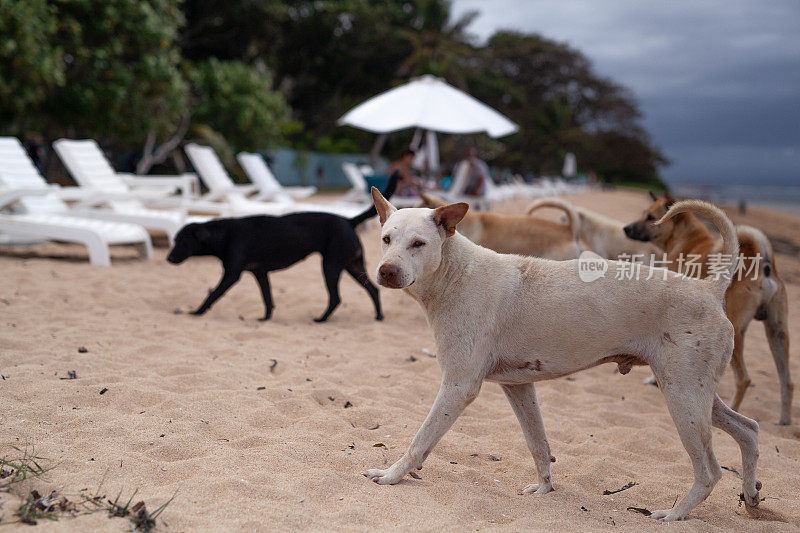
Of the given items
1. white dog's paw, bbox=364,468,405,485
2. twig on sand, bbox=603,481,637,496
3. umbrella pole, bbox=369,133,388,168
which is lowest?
twig on sand, bbox=603,481,637,496

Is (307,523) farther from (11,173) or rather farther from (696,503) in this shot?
(11,173)

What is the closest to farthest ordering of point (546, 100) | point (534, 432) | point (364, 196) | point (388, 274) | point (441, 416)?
point (388, 274) < point (441, 416) < point (534, 432) < point (364, 196) < point (546, 100)

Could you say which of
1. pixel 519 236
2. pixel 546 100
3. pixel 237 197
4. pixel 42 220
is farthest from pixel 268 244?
pixel 546 100

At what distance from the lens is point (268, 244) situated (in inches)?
249

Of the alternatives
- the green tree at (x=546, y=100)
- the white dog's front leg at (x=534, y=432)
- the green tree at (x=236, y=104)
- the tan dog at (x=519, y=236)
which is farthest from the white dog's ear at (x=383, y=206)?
the green tree at (x=546, y=100)

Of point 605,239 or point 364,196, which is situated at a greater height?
point 605,239

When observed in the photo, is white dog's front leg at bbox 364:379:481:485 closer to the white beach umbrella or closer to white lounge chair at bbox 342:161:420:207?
white lounge chair at bbox 342:161:420:207

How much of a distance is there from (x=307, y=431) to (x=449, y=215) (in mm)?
1518

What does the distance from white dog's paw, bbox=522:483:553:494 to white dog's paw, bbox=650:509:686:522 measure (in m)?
0.50

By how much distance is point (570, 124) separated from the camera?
182 ft

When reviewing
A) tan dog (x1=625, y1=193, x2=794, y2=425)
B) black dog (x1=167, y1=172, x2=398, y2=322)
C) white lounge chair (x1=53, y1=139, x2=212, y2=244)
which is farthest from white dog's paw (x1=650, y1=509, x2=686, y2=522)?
white lounge chair (x1=53, y1=139, x2=212, y2=244)

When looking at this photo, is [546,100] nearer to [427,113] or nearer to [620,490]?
[427,113]

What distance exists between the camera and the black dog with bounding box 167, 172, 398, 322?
6301mm

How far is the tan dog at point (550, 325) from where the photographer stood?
290 cm
